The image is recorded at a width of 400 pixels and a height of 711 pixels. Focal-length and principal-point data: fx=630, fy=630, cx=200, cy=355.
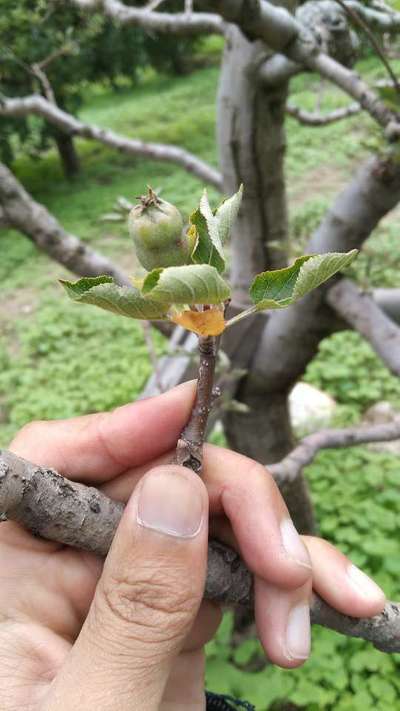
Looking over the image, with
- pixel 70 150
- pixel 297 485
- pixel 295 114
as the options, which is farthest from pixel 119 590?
pixel 70 150

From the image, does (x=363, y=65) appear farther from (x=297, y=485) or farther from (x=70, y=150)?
(x=297, y=485)

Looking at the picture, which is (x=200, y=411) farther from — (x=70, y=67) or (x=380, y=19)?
(x=70, y=67)

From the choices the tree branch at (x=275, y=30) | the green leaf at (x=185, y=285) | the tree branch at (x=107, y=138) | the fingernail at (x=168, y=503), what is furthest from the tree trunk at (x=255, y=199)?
the green leaf at (x=185, y=285)

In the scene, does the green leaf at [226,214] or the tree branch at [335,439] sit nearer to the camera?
the green leaf at [226,214]

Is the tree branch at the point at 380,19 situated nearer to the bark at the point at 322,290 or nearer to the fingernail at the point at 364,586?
the bark at the point at 322,290

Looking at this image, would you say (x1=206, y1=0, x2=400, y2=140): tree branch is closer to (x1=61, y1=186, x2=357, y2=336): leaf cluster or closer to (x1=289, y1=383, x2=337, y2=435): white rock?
(x1=61, y1=186, x2=357, y2=336): leaf cluster

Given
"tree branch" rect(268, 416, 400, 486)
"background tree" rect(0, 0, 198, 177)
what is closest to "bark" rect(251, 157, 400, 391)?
"tree branch" rect(268, 416, 400, 486)
